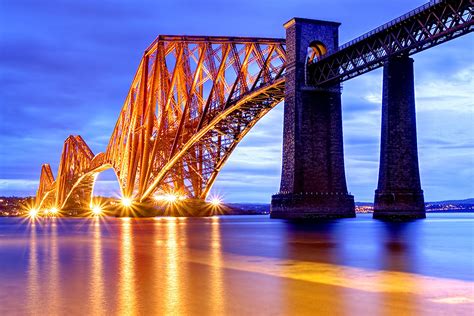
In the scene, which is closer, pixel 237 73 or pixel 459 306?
pixel 459 306

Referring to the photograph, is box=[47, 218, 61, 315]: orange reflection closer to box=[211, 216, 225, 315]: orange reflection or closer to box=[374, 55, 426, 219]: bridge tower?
box=[211, 216, 225, 315]: orange reflection

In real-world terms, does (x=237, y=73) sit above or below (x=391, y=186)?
above

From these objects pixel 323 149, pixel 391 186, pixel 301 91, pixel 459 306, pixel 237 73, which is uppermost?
pixel 237 73

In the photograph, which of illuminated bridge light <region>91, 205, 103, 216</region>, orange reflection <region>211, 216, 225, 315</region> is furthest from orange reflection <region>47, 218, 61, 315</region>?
illuminated bridge light <region>91, 205, 103, 216</region>

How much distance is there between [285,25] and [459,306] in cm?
4540

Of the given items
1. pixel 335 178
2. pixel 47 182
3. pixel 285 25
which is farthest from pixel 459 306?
pixel 47 182

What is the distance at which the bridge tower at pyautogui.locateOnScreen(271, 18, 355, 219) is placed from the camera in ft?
163

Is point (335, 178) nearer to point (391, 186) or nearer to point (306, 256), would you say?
point (391, 186)

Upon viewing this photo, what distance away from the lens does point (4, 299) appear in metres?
11.1

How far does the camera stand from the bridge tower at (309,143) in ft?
163

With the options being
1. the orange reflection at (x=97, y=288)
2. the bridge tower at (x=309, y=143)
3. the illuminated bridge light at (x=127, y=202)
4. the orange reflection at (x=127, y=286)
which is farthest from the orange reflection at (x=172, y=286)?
the illuminated bridge light at (x=127, y=202)

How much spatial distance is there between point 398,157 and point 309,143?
403 inches

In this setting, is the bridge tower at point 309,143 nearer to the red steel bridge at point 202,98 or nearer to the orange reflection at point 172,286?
the red steel bridge at point 202,98

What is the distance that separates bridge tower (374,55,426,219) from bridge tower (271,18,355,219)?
8.31 meters
